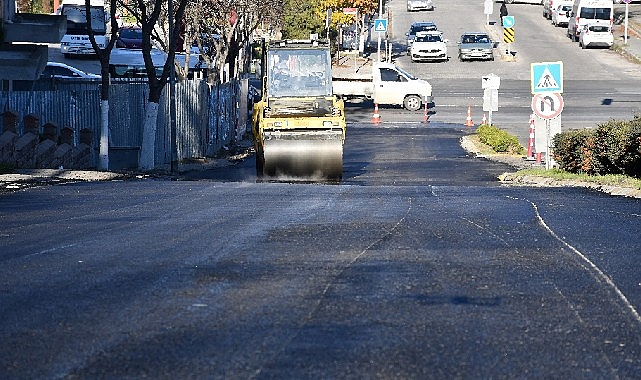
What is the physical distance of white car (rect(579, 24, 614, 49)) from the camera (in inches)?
2852

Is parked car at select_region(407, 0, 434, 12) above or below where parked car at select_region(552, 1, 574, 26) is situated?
above

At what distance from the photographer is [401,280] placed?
9344 millimetres

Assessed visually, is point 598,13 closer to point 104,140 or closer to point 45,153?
point 104,140

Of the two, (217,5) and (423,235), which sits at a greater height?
(217,5)

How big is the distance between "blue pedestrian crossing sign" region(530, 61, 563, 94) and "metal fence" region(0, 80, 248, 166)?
9114 mm

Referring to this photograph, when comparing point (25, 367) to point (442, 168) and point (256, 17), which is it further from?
point (256, 17)

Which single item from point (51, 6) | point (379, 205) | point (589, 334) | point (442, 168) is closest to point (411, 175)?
point (442, 168)

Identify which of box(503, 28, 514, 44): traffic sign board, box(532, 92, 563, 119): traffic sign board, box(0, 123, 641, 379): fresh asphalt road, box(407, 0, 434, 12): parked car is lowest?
box(0, 123, 641, 379): fresh asphalt road

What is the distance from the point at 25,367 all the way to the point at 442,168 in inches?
954

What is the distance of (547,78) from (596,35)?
47.4 m

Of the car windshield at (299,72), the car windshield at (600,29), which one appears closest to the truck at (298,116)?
the car windshield at (299,72)

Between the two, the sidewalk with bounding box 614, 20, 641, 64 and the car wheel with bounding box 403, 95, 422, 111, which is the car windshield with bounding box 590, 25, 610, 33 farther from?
the car wheel with bounding box 403, 95, 422, 111

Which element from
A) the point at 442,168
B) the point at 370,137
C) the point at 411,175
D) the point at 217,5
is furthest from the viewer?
the point at 217,5

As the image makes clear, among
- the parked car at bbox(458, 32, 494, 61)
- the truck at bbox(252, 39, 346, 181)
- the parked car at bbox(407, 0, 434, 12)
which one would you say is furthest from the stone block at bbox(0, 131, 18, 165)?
the parked car at bbox(407, 0, 434, 12)
